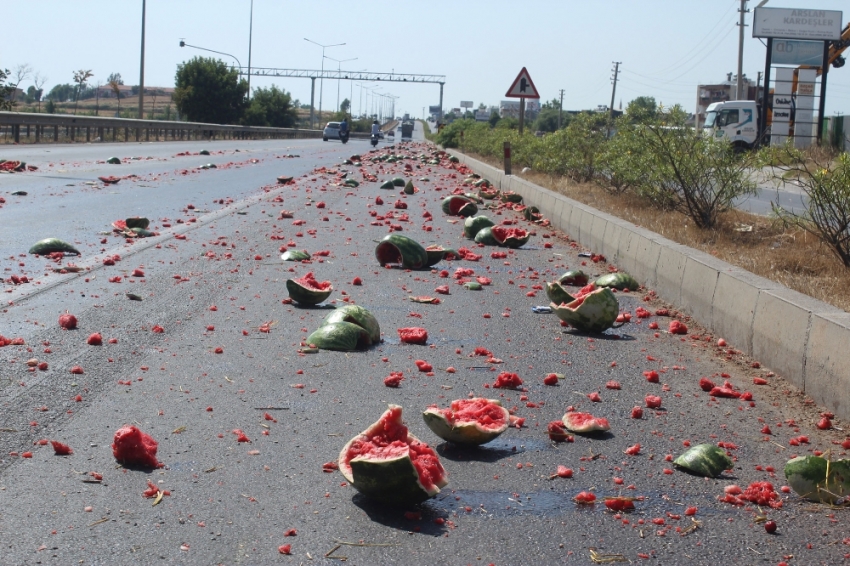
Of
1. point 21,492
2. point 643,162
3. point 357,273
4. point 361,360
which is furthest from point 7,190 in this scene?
point 21,492

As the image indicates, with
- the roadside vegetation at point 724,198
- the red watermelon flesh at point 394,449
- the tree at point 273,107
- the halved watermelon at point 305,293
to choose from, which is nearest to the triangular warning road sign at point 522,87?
the roadside vegetation at point 724,198

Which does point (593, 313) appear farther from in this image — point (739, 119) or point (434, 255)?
point (739, 119)

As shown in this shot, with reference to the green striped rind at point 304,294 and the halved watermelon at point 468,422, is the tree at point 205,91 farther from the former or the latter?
the halved watermelon at point 468,422

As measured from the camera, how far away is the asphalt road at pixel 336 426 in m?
3.57

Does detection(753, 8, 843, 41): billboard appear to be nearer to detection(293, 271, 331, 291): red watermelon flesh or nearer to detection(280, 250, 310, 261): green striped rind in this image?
detection(280, 250, 310, 261): green striped rind

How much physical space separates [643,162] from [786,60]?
31.3 meters

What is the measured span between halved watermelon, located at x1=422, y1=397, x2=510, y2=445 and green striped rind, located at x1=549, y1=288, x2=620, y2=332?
2.52 metres

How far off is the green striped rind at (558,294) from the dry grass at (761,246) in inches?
58.6

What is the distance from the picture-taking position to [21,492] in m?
3.87

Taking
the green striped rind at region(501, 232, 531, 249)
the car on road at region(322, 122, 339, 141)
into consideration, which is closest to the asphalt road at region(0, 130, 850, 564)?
the green striped rind at region(501, 232, 531, 249)

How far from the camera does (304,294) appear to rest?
7.85 meters

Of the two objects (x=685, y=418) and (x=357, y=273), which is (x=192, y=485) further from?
(x=357, y=273)

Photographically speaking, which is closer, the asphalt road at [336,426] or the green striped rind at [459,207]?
the asphalt road at [336,426]

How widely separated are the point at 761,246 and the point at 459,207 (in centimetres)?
679
